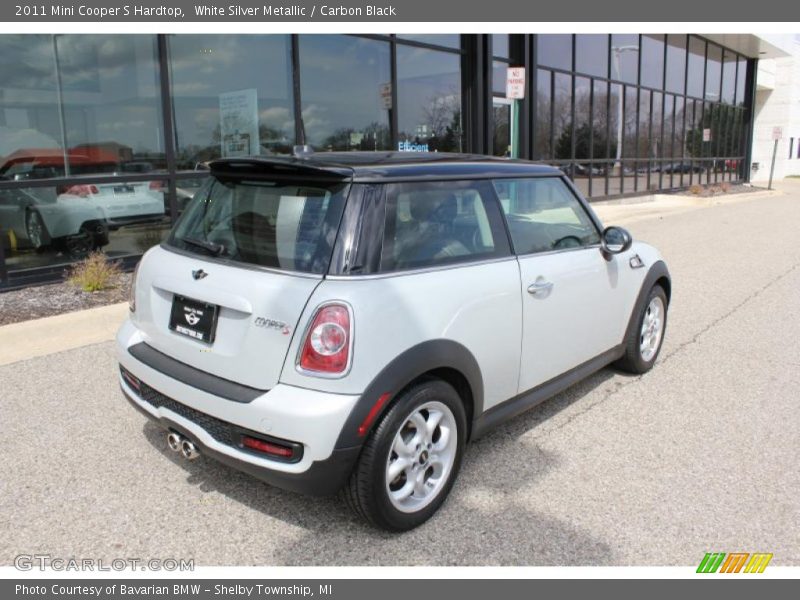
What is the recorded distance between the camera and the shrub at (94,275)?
23.2ft

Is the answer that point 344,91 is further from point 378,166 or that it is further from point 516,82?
point 378,166

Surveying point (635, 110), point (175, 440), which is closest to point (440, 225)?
point (175, 440)

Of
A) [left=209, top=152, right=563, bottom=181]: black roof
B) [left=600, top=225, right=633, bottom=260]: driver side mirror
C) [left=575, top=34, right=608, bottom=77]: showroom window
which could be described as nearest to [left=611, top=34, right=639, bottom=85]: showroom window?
[left=575, top=34, right=608, bottom=77]: showroom window

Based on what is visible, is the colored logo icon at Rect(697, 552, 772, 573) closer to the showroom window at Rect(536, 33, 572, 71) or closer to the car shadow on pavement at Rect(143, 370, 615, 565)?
the car shadow on pavement at Rect(143, 370, 615, 565)

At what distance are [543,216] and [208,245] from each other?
6.29 ft

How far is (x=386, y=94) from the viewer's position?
12086 millimetres

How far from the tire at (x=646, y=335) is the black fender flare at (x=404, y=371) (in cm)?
200

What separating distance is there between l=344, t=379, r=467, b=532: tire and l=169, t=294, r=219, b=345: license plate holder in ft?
2.82

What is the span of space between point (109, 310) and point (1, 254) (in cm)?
190

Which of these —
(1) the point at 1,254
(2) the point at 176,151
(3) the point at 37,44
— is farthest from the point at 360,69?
(1) the point at 1,254

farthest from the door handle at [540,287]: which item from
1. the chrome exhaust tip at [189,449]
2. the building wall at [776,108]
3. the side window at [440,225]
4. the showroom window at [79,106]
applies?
the building wall at [776,108]

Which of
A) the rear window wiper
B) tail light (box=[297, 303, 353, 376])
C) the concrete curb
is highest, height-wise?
the rear window wiper

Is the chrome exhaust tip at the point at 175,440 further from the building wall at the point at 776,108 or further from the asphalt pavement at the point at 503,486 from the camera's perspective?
the building wall at the point at 776,108

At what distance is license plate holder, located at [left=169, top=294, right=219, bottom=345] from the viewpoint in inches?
114
